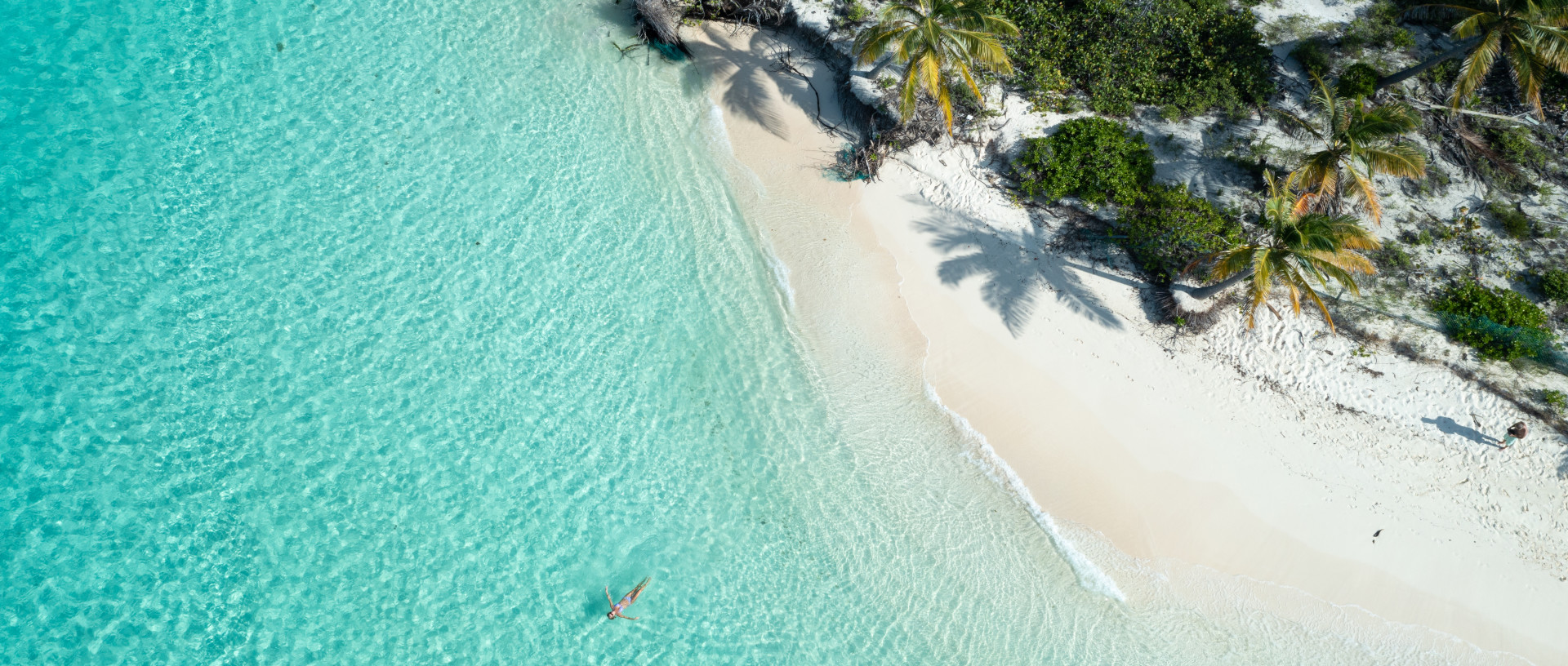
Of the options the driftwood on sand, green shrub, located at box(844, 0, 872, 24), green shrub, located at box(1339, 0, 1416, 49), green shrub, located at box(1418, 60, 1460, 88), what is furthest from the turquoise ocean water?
green shrub, located at box(1339, 0, 1416, 49)

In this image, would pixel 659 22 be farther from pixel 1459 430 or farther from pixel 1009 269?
pixel 1459 430

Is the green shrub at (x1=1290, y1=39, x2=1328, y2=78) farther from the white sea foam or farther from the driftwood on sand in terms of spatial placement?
the driftwood on sand

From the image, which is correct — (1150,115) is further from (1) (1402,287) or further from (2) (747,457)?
(2) (747,457)

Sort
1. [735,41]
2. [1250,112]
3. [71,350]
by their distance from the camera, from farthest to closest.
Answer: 1. [735,41]
2. [1250,112]
3. [71,350]

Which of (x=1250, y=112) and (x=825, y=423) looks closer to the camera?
(x=825, y=423)

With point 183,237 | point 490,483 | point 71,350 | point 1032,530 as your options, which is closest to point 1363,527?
point 1032,530

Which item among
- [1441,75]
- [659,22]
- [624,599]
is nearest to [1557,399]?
[1441,75]

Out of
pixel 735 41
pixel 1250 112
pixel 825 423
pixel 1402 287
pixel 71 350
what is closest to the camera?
pixel 71 350
